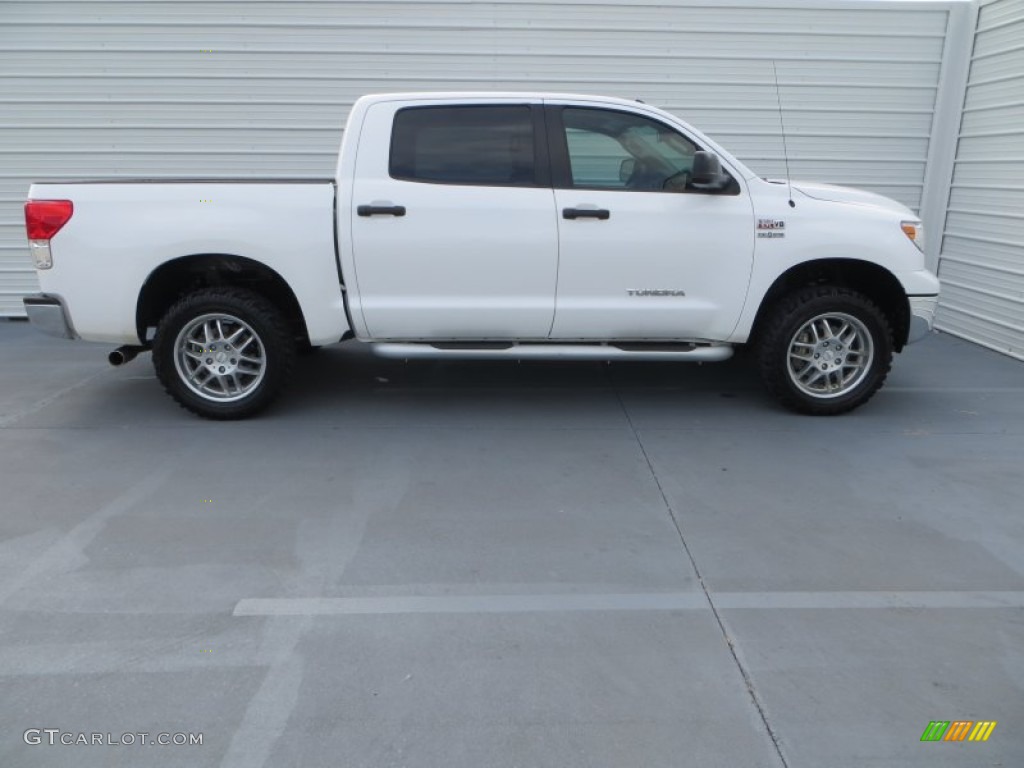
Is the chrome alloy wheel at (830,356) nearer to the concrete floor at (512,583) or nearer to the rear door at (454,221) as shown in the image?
the concrete floor at (512,583)

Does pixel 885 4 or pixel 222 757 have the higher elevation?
pixel 885 4

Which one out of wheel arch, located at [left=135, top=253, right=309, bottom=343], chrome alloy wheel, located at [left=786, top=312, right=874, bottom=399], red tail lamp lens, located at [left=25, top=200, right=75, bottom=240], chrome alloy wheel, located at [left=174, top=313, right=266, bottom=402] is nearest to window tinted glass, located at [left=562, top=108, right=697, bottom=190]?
chrome alloy wheel, located at [left=786, top=312, right=874, bottom=399]

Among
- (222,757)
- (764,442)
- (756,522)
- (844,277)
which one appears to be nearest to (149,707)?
(222,757)

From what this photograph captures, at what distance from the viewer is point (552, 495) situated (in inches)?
168

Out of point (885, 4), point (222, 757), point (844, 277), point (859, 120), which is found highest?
point (885, 4)

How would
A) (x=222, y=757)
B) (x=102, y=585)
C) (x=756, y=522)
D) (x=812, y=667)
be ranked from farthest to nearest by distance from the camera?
(x=756, y=522) → (x=102, y=585) → (x=812, y=667) → (x=222, y=757)

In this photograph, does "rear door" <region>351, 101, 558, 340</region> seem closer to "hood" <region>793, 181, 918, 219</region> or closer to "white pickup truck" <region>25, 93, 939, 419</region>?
"white pickup truck" <region>25, 93, 939, 419</region>

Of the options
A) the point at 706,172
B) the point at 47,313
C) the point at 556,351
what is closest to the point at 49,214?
the point at 47,313

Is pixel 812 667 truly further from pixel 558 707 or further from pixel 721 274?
pixel 721 274

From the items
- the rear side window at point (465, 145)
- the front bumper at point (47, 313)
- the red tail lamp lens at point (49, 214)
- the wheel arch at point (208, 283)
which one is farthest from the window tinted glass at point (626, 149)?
the front bumper at point (47, 313)

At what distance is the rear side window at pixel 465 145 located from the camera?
16.7 feet

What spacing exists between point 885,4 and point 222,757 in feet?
28.5

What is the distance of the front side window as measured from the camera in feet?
16.8

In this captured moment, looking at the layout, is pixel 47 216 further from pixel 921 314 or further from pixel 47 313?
pixel 921 314
